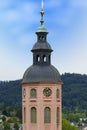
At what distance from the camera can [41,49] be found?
5469 centimetres

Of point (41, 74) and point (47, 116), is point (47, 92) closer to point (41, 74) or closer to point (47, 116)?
point (41, 74)

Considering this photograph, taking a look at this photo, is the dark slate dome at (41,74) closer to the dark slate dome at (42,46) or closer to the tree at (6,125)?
the dark slate dome at (42,46)

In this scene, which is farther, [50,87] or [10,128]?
[10,128]

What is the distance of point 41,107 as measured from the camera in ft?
178

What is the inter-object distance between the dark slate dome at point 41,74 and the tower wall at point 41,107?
0.32m

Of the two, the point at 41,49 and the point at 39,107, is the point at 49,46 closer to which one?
the point at 41,49

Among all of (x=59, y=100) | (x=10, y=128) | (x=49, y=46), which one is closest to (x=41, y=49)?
(x=49, y=46)

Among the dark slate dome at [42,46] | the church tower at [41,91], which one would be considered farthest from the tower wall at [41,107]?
the dark slate dome at [42,46]

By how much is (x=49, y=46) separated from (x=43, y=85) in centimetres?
303

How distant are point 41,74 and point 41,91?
1.30 meters

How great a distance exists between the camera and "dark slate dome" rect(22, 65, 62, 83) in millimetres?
54406

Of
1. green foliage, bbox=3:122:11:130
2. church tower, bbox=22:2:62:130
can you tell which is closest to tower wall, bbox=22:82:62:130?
→ church tower, bbox=22:2:62:130

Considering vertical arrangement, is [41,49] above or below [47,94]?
above

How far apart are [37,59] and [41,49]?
0.85 metres
